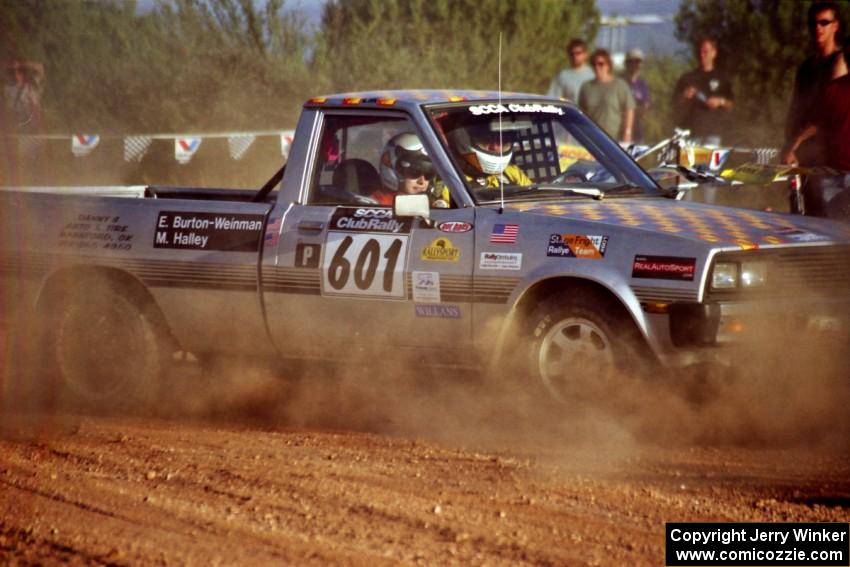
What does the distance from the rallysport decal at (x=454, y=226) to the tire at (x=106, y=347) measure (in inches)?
77.2

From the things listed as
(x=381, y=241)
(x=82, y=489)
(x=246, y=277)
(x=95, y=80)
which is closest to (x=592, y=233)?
(x=381, y=241)

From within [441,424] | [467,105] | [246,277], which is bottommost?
[441,424]

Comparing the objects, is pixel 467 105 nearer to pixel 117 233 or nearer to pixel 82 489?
pixel 117 233

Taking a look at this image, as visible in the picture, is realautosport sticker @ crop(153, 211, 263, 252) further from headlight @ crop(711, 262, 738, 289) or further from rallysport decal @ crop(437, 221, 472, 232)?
headlight @ crop(711, 262, 738, 289)

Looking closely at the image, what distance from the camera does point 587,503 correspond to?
5.38 m

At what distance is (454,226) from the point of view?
22.7ft

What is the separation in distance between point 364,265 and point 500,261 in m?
0.77

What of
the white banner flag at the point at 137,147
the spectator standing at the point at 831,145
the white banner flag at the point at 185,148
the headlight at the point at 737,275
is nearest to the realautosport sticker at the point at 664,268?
the headlight at the point at 737,275

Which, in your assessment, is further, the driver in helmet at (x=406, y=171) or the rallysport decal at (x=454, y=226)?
the driver in helmet at (x=406, y=171)

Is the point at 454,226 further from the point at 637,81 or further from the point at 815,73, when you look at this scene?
the point at 637,81

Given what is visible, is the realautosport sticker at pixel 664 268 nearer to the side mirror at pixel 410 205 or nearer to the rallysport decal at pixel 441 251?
the rallysport decal at pixel 441 251

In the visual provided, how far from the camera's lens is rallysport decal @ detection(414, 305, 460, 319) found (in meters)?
6.88

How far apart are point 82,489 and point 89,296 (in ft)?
7.54

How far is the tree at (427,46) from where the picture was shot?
2442 cm
